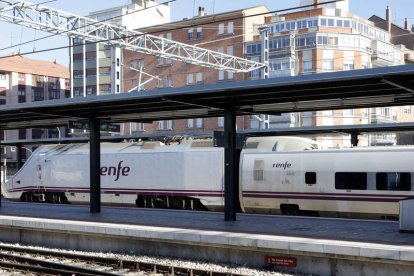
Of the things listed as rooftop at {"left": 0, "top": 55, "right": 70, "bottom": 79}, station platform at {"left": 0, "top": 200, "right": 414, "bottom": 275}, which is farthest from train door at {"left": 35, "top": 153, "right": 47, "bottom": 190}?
rooftop at {"left": 0, "top": 55, "right": 70, "bottom": 79}

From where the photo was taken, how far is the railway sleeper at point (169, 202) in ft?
68.5

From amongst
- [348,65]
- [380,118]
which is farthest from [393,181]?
[380,118]

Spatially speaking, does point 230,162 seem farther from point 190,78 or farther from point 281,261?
point 190,78

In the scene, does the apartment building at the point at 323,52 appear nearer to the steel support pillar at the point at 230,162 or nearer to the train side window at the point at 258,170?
the train side window at the point at 258,170

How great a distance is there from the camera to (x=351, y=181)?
56.6 feet

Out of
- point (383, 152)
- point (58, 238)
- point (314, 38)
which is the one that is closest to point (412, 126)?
point (383, 152)

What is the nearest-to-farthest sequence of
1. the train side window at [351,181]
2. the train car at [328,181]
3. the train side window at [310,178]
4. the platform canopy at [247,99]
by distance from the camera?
the platform canopy at [247,99], the train car at [328,181], the train side window at [351,181], the train side window at [310,178]

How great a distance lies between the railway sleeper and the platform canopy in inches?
146

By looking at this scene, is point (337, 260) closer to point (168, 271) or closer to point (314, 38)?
point (168, 271)

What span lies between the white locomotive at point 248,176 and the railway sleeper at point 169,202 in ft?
0.13

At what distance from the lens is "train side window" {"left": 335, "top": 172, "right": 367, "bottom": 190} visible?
56.1ft

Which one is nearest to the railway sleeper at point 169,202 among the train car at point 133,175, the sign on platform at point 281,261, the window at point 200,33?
the train car at point 133,175

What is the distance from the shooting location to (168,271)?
12.1 metres

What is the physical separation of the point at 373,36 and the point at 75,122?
50407mm
